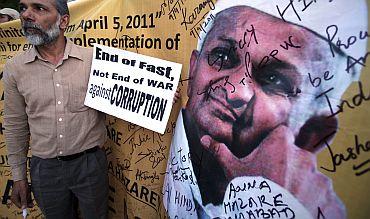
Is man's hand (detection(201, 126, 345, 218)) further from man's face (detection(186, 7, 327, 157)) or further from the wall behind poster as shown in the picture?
the wall behind poster

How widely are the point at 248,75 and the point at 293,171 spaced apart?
47 cm

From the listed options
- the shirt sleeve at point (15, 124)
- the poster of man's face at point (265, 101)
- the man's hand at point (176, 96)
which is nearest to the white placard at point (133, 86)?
the man's hand at point (176, 96)

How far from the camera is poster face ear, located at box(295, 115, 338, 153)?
127 centimetres

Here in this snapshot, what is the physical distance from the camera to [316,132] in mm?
1288

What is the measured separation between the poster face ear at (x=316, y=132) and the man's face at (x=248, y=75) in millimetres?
87

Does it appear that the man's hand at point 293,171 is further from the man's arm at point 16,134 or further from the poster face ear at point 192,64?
the man's arm at point 16,134

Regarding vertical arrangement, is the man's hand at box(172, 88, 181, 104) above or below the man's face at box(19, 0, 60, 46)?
below

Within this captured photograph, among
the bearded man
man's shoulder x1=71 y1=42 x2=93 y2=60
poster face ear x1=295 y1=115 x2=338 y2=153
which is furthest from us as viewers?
man's shoulder x1=71 y1=42 x2=93 y2=60

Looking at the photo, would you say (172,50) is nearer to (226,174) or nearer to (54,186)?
(226,174)

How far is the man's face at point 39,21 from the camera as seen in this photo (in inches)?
77.0

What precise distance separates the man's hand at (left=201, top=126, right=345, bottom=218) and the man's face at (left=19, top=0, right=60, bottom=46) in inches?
54.3

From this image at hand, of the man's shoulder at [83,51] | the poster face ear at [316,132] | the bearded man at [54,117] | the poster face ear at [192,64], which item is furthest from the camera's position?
the man's shoulder at [83,51]

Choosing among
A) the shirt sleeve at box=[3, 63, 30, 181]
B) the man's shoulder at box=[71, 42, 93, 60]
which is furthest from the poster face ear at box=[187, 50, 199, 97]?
the shirt sleeve at box=[3, 63, 30, 181]

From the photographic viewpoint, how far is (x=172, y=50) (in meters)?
2.08
